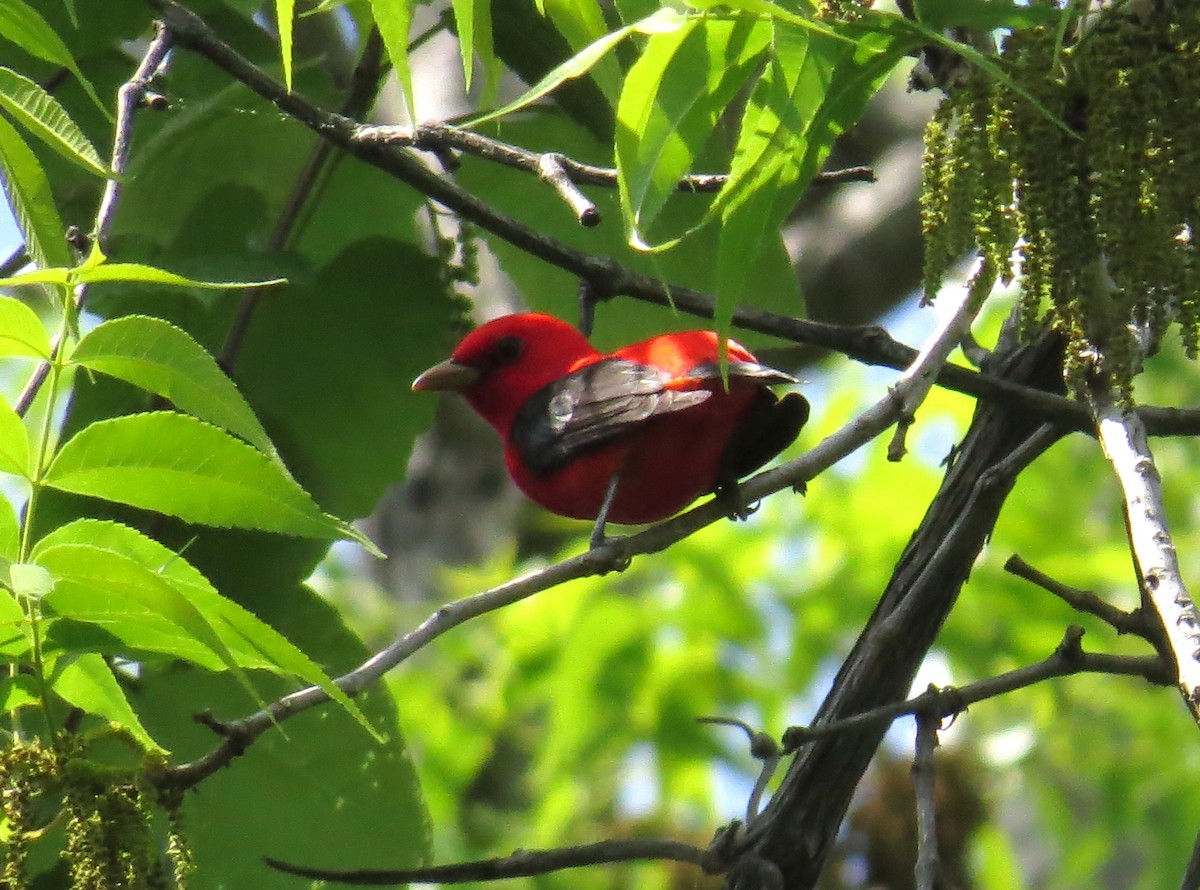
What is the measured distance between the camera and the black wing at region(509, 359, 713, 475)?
2926 millimetres

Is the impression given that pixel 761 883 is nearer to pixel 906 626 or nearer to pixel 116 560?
pixel 906 626

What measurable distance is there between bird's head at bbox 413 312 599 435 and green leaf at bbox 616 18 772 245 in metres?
2.01

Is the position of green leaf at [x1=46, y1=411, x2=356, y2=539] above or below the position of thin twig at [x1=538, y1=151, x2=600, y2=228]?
below

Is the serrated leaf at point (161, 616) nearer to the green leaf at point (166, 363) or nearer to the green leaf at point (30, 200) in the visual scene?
the green leaf at point (166, 363)

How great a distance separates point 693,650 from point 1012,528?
134cm

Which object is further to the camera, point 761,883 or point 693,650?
point 693,650

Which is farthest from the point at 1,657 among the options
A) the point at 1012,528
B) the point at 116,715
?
the point at 1012,528

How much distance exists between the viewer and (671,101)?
1.50 meters

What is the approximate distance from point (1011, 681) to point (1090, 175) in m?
0.72

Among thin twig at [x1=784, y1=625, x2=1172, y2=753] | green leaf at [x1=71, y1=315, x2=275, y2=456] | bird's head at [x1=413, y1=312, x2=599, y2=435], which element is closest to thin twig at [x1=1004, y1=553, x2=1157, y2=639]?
thin twig at [x1=784, y1=625, x2=1172, y2=753]

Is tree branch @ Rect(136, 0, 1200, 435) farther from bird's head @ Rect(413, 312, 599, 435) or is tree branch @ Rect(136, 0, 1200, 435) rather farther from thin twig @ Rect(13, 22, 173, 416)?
bird's head @ Rect(413, 312, 599, 435)

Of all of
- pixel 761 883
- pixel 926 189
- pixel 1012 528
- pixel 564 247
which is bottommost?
pixel 761 883

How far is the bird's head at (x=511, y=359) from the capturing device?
11.6 feet

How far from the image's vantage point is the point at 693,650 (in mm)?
6020
